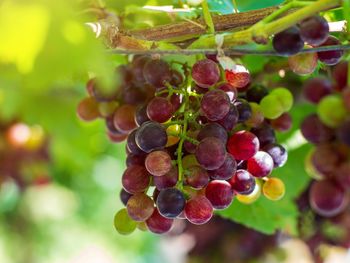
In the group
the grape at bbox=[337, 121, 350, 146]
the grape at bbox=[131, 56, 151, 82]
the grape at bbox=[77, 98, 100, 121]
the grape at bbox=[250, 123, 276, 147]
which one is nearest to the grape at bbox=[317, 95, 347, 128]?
the grape at bbox=[337, 121, 350, 146]

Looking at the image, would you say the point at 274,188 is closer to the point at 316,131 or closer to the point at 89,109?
the point at 316,131

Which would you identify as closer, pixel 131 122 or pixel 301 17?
pixel 301 17

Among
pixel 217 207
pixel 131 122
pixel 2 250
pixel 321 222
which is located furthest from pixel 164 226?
pixel 2 250

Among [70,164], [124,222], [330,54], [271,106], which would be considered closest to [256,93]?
[271,106]

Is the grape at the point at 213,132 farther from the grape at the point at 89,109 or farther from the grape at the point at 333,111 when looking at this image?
the grape at the point at 89,109

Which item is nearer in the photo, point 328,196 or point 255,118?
point 328,196

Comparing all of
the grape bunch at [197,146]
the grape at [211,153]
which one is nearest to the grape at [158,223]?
the grape bunch at [197,146]

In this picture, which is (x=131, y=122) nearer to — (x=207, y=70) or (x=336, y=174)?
(x=207, y=70)
